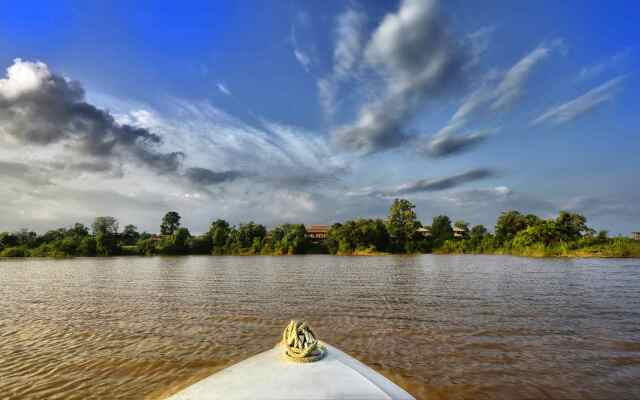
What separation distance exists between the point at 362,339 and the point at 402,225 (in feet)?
313

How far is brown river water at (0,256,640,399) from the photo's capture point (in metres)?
6.26

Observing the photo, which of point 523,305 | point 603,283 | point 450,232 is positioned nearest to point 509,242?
point 450,232

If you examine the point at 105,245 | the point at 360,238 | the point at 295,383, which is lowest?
the point at 295,383

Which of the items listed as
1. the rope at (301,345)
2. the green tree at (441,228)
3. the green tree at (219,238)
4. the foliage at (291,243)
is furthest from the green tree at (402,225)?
the rope at (301,345)

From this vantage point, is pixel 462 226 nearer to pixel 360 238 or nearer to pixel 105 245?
pixel 360 238

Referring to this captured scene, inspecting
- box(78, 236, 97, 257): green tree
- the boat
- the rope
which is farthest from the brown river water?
box(78, 236, 97, 257): green tree

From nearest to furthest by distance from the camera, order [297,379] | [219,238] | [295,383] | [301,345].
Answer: [295,383] < [297,379] < [301,345] < [219,238]

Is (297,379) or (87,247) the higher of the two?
(87,247)

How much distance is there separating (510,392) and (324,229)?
138 metres

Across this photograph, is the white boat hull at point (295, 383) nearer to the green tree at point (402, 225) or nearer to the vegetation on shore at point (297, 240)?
the vegetation on shore at point (297, 240)

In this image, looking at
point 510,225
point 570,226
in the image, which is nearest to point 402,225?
point 510,225

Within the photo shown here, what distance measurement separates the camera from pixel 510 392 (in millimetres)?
5793

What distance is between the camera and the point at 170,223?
12800 cm

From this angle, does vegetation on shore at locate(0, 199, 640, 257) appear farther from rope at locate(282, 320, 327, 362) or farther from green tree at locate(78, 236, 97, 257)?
rope at locate(282, 320, 327, 362)
